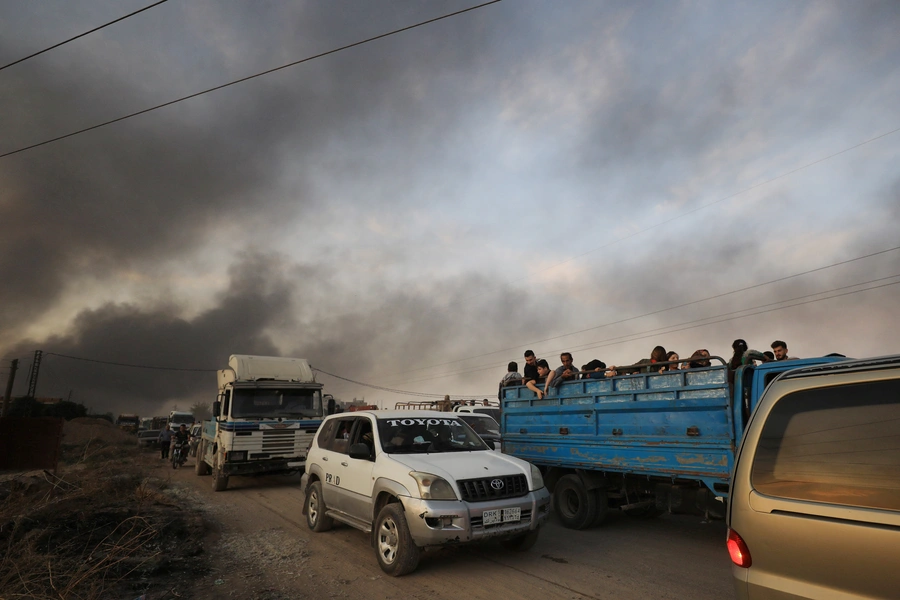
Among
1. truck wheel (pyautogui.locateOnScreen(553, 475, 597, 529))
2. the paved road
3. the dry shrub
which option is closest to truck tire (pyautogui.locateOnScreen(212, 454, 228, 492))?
the dry shrub

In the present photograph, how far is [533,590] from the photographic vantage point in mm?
4992

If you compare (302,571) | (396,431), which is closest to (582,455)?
(396,431)

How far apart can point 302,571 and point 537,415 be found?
4.65 metres

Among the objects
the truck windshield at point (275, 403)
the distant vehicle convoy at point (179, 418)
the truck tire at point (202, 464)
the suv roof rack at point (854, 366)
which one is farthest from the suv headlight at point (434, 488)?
the distant vehicle convoy at point (179, 418)

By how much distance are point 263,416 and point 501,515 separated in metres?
8.91

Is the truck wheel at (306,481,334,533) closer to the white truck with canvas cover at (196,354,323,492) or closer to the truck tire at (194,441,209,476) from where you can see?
the white truck with canvas cover at (196,354,323,492)

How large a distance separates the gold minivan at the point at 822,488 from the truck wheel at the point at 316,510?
620 centimetres

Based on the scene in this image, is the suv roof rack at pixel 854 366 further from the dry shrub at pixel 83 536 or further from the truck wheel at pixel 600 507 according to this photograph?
the truck wheel at pixel 600 507

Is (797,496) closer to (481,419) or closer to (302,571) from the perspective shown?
(302,571)

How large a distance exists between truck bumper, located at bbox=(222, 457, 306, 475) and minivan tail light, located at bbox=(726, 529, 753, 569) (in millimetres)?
10591

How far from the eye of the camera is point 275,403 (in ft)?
43.1

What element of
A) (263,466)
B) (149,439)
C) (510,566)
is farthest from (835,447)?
(149,439)

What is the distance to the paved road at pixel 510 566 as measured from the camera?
5.02 metres

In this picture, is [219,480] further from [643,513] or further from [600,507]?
[643,513]
